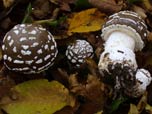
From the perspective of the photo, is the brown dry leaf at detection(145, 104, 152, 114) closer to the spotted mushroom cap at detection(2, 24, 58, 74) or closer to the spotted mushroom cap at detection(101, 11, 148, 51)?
the spotted mushroom cap at detection(101, 11, 148, 51)

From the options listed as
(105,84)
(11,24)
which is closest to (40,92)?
(105,84)

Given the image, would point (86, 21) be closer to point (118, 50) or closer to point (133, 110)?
point (118, 50)

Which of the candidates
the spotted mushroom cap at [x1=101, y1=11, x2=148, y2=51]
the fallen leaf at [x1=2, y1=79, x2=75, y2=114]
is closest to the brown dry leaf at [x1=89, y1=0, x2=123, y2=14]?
the spotted mushroom cap at [x1=101, y1=11, x2=148, y2=51]

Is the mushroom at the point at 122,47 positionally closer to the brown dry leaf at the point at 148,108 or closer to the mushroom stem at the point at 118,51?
the mushroom stem at the point at 118,51

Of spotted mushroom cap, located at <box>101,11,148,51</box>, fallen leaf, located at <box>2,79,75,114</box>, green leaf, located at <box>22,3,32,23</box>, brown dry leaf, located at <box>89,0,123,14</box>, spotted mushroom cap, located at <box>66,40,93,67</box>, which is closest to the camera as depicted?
fallen leaf, located at <box>2,79,75,114</box>

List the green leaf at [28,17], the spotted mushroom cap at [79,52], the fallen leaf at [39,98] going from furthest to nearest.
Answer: the green leaf at [28,17], the spotted mushroom cap at [79,52], the fallen leaf at [39,98]

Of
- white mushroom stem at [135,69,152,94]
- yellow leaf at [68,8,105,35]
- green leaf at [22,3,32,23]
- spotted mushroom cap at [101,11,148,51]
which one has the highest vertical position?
spotted mushroom cap at [101,11,148,51]

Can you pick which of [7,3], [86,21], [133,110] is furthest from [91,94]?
[7,3]

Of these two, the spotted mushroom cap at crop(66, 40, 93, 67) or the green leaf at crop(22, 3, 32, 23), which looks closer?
the spotted mushroom cap at crop(66, 40, 93, 67)

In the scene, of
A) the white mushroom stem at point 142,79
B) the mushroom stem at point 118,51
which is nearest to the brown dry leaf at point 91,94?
the mushroom stem at point 118,51
